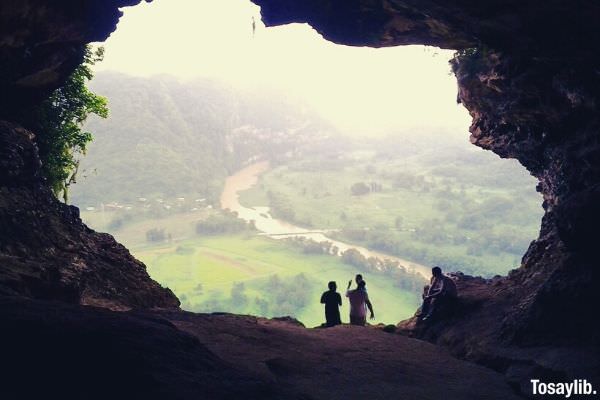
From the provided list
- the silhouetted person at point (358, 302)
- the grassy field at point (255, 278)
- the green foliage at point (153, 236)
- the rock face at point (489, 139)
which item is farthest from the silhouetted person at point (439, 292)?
the green foliage at point (153, 236)

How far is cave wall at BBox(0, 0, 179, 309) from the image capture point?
1309cm

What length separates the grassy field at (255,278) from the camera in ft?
465

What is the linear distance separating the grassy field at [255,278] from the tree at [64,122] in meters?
108

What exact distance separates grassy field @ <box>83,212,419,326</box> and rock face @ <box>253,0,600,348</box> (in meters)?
107

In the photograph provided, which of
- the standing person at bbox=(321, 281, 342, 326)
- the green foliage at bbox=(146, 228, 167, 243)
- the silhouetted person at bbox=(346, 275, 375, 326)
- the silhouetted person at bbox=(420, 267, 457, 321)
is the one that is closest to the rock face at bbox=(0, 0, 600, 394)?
the silhouetted person at bbox=(420, 267, 457, 321)

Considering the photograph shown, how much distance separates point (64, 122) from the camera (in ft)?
73.2

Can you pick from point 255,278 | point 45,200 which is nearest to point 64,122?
point 45,200

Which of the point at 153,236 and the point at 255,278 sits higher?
the point at 153,236

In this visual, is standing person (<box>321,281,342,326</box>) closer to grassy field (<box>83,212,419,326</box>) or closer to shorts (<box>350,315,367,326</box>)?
shorts (<box>350,315,367,326</box>)

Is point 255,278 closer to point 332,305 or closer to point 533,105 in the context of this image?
point 332,305

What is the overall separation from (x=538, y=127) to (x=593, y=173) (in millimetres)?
6215

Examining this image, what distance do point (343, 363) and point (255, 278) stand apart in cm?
15479

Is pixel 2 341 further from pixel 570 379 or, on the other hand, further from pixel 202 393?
pixel 570 379

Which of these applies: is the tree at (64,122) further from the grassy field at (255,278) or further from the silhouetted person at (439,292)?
the grassy field at (255,278)
